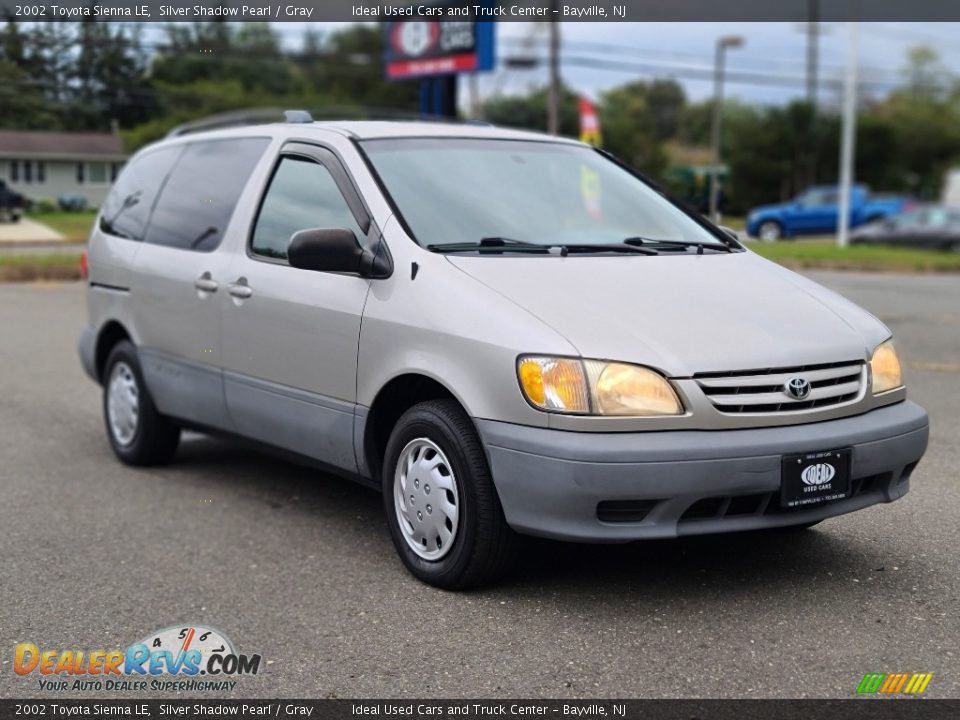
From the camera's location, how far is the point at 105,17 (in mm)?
11461

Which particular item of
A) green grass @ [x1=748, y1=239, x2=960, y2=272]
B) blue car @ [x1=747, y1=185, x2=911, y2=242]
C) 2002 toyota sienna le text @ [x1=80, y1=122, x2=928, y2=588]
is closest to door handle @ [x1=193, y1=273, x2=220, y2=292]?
2002 toyota sienna le text @ [x1=80, y1=122, x2=928, y2=588]

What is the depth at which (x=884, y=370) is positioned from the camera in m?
4.39

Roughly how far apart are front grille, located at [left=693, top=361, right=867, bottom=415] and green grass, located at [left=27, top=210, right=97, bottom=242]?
749 cm

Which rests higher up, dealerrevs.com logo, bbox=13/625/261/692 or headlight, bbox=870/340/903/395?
headlight, bbox=870/340/903/395

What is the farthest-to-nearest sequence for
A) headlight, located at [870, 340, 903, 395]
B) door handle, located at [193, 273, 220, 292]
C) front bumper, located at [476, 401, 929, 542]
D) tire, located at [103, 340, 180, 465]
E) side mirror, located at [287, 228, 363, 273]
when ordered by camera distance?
tire, located at [103, 340, 180, 465], door handle, located at [193, 273, 220, 292], side mirror, located at [287, 228, 363, 273], headlight, located at [870, 340, 903, 395], front bumper, located at [476, 401, 929, 542]

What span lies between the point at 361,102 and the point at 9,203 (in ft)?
151

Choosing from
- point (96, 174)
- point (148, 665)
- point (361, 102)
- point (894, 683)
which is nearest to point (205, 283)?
point (148, 665)

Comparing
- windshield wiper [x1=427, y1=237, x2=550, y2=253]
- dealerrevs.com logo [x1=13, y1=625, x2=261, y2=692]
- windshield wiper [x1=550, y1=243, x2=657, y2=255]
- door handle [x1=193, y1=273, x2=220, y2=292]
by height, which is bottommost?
dealerrevs.com logo [x1=13, y1=625, x2=261, y2=692]

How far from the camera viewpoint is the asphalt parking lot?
11.7ft

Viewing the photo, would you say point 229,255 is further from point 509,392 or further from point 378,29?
point 378,29

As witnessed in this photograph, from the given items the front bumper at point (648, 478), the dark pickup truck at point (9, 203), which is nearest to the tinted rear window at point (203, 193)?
the front bumper at point (648, 478)

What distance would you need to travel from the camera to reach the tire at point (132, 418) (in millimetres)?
6258

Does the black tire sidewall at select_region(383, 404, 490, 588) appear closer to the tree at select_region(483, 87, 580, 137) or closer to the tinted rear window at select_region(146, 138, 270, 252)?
the tinted rear window at select_region(146, 138, 270, 252)

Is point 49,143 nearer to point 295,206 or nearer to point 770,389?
point 295,206
